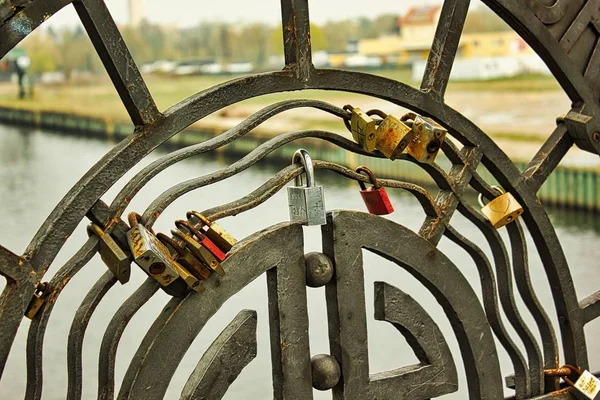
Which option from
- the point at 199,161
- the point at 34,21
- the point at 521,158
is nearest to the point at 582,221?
the point at 521,158

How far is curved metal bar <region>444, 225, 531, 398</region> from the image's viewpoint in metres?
1.45

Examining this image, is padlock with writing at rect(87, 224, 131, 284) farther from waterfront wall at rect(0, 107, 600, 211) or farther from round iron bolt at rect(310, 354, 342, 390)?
waterfront wall at rect(0, 107, 600, 211)

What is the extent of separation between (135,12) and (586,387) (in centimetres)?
113

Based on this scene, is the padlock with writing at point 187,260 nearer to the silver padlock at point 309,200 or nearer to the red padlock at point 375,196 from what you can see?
the silver padlock at point 309,200

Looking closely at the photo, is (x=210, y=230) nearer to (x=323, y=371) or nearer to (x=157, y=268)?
(x=157, y=268)

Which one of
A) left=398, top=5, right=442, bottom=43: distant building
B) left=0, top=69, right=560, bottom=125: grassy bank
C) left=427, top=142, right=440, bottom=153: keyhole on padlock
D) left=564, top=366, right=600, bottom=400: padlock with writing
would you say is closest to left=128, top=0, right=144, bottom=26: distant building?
left=0, top=69, right=560, bottom=125: grassy bank

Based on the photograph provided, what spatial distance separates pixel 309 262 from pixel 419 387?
0.95 ft

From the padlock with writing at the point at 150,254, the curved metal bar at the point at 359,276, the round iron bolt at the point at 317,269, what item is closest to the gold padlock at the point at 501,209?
the curved metal bar at the point at 359,276

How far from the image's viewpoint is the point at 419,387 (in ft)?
4.60

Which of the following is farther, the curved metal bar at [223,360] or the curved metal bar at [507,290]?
the curved metal bar at [507,290]

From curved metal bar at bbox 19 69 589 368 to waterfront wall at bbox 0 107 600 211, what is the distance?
0.74 meters

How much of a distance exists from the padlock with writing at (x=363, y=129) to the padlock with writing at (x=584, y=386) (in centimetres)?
58

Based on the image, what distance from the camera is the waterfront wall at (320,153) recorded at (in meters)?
1.87

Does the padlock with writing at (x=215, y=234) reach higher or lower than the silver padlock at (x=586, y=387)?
higher
